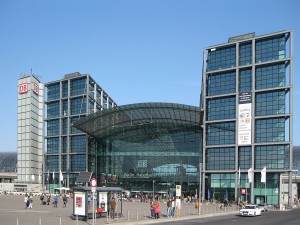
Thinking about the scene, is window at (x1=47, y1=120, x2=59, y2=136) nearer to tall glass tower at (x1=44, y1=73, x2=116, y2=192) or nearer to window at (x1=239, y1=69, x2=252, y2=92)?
tall glass tower at (x1=44, y1=73, x2=116, y2=192)

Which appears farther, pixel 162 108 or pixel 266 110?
pixel 162 108

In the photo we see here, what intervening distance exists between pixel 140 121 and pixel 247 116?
30.2m

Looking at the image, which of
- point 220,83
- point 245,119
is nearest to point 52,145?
point 220,83

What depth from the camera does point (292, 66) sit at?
86.6 m

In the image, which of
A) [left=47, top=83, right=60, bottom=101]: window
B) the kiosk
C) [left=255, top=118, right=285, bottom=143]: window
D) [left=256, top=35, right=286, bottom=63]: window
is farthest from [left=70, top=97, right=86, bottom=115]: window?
the kiosk

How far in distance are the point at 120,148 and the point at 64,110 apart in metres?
24.2

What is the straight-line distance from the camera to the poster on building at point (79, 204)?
3369cm

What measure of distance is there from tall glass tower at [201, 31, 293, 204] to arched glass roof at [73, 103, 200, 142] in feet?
22.5

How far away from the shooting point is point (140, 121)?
110 m

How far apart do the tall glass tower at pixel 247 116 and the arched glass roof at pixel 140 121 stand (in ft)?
22.5

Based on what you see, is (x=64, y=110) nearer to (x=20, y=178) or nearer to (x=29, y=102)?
(x=29, y=102)

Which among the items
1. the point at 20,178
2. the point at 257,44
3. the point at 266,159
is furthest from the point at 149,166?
the point at 20,178

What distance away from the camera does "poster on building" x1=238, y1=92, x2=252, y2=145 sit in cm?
9036

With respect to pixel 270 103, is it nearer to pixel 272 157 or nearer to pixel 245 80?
pixel 245 80
